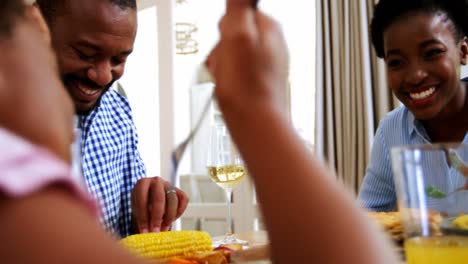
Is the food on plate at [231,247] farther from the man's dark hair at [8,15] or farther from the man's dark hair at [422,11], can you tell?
the man's dark hair at [422,11]

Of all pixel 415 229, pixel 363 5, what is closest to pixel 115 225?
pixel 415 229

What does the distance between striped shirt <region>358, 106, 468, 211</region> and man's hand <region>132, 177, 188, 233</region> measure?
0.69m

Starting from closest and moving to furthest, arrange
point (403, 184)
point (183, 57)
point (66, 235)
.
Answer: point (66, 235) < point (403, 184) < point (183, 57)

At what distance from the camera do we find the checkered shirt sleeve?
142 cm

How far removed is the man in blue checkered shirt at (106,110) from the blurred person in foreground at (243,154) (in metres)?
0.73

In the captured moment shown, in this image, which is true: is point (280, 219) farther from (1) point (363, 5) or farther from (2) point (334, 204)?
(1) point (363, 5)

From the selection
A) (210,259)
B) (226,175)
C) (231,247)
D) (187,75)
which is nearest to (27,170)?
(210,259)

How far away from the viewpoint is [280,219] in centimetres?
31

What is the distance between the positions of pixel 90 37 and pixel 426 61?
3.25 ft

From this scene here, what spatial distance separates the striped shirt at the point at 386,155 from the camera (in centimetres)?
161

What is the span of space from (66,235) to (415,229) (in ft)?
1.46

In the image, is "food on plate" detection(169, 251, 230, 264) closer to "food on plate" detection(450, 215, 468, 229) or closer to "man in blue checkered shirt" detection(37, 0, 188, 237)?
"man in blue checkered shirt" detection(37, 0, 188, 237)

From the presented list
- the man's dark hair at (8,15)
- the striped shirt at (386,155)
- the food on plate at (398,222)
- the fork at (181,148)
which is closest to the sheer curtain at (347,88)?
the striped shirt at (386,155)

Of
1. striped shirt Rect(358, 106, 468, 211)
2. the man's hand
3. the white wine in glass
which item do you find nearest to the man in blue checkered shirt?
the man's hand
